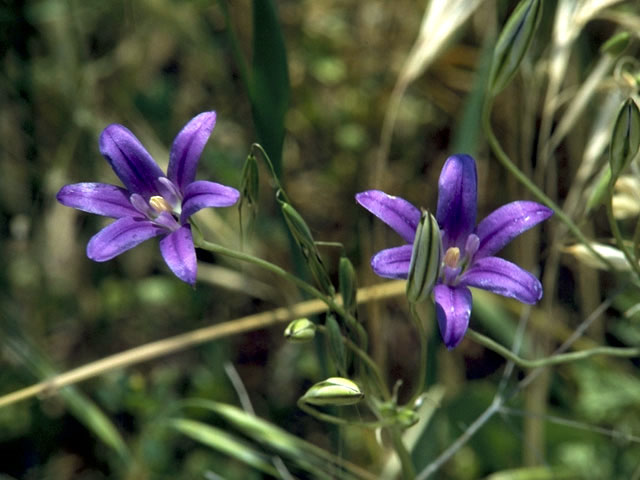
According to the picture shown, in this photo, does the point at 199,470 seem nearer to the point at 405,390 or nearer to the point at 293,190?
the point at 405,390

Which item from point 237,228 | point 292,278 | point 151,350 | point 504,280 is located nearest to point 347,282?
point 292,278

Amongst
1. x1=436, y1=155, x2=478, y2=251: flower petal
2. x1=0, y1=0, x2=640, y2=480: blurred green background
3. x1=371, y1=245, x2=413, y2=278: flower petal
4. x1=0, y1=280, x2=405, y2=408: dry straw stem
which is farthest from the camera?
x1=0, y1=0, x2=640, y2=480: blurred green background

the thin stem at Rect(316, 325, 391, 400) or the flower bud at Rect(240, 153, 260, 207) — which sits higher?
the flower bud at Rect(240, 153, 260, 207)

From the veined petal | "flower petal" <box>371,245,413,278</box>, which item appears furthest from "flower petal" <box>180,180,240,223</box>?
the veined petal

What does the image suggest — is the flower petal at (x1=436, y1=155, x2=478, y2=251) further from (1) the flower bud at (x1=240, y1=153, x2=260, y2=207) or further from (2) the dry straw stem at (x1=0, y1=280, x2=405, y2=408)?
(2) the dry straw stem at (x1=0, y1=280, x2=405, y2=408)

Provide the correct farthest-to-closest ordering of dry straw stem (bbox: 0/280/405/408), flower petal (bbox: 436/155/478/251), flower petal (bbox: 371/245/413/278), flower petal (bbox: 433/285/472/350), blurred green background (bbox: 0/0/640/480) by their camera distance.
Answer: blurred green background (bbox: 0/0/640/480), dry straw stem (bbox: 0/280/405/408), flower petal (bbox: 436/155/478/251), flower petal (bbox: 371/245/413/278), flower petal (bbox: 433/285/472/350)

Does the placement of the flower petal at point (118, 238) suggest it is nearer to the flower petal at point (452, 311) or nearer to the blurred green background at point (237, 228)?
the flower petal at point (452, 311)

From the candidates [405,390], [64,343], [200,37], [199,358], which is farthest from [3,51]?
[405,390]

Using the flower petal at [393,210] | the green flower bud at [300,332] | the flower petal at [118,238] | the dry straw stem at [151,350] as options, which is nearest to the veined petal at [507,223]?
the flower petal at [393,210]
